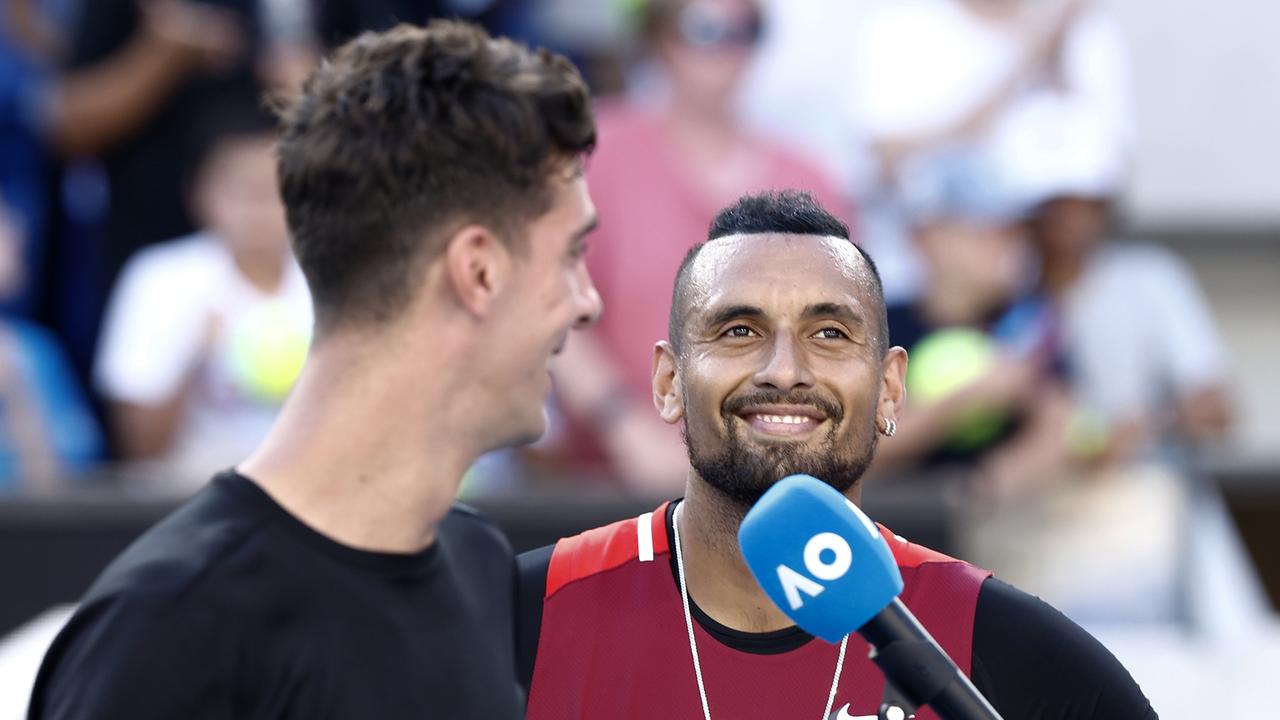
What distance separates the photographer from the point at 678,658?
2.48 meters

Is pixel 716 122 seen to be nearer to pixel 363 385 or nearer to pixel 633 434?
pixel 633 434

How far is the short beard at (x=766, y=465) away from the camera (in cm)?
235

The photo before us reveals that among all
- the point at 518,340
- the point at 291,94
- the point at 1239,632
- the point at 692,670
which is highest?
the point at 291,94

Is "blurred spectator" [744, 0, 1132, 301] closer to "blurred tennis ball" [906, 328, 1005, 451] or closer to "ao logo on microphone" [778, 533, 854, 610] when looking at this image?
"blurred tennis ball" [906, 328, 1005, 451]

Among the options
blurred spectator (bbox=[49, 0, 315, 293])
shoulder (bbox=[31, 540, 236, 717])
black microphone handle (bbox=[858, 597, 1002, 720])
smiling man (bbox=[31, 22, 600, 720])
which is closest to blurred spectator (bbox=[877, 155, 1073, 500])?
blurred spectator (bbox=[49, 0, 315, 293])

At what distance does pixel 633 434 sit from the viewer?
18.4ft

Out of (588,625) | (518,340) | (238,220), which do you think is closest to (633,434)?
(238,220)

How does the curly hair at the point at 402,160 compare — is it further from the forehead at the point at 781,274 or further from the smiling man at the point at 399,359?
the forehead at the point at 781,274

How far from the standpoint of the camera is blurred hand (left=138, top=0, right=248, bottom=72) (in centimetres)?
→ 618

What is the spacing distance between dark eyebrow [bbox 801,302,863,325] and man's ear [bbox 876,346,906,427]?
5.1 inches

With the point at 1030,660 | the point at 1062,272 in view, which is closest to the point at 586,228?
the point at 1030,660

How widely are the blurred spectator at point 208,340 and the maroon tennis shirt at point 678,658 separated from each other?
3.51 metres

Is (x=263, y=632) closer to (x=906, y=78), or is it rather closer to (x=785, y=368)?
(x=785, y=368)

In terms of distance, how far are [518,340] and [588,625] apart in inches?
23.0
